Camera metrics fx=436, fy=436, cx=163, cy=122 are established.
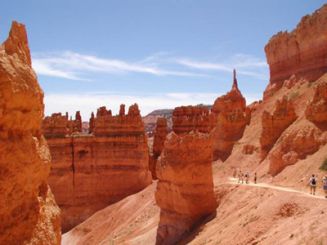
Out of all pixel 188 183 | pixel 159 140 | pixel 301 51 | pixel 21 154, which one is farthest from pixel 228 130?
pixel 21 154

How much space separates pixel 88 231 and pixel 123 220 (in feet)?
13.5

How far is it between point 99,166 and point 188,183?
63.2ft

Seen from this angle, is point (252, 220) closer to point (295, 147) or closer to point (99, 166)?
point (295, 147)

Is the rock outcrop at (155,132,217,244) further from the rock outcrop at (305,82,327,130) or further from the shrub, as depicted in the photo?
the rock outcrop at (305,82,327,130)

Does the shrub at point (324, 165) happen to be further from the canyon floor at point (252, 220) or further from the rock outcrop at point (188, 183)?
the rock outcrop at point (188, 183)

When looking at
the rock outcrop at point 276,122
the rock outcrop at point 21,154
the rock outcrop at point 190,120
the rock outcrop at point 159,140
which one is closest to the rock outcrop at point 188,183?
the rock outcrop at point 276,122

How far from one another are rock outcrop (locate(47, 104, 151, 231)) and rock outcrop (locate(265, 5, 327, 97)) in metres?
18.2

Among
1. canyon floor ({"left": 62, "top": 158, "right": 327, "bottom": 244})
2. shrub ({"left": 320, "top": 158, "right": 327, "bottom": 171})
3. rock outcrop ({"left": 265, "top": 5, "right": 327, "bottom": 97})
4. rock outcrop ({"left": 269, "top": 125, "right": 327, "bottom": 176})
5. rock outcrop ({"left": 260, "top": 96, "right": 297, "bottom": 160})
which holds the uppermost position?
rock outcrop ({"left": 265, "top": 5, "right": 327, "bottom": 97})

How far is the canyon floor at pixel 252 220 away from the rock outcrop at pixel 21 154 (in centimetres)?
1109

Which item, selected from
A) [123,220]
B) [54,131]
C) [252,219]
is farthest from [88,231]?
[252,219]

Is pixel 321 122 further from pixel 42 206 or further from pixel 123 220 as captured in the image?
pixel 42 206

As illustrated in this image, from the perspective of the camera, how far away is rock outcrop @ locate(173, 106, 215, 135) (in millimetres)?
48438

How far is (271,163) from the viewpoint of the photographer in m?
31.8

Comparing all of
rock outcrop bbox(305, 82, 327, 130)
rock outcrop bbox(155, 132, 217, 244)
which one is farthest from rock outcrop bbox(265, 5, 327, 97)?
rock outcrop bbox(155, 132, 217, 244)
